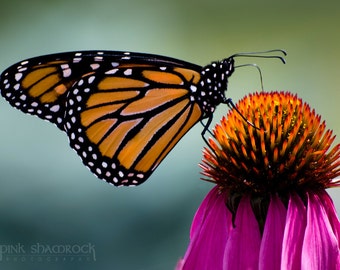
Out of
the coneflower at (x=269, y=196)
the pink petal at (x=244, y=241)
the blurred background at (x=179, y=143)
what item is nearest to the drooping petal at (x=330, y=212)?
the coneflower at (x=269, y=196)

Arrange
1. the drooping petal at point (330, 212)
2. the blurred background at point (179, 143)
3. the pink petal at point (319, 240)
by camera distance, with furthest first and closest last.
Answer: the blurred background at point (179, 143) → the drooping petal at point (330, 212) → the pink petal at point (319, 240)

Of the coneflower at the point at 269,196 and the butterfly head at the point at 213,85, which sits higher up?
the butterfly head at the point at 213,85

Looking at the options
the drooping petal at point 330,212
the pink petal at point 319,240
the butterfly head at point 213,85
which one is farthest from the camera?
the butterfly head at point 213,85

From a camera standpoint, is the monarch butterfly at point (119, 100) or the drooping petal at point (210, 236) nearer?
the drooping petal at point (210, 236)

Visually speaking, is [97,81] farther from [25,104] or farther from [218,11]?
[218,11]

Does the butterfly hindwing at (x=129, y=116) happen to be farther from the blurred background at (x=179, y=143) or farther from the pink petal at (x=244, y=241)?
the blurred background at (x=179, y=143)

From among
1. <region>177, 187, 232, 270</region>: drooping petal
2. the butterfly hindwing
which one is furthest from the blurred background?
<region>177, 187, 232, 270</region>: drooping petal
